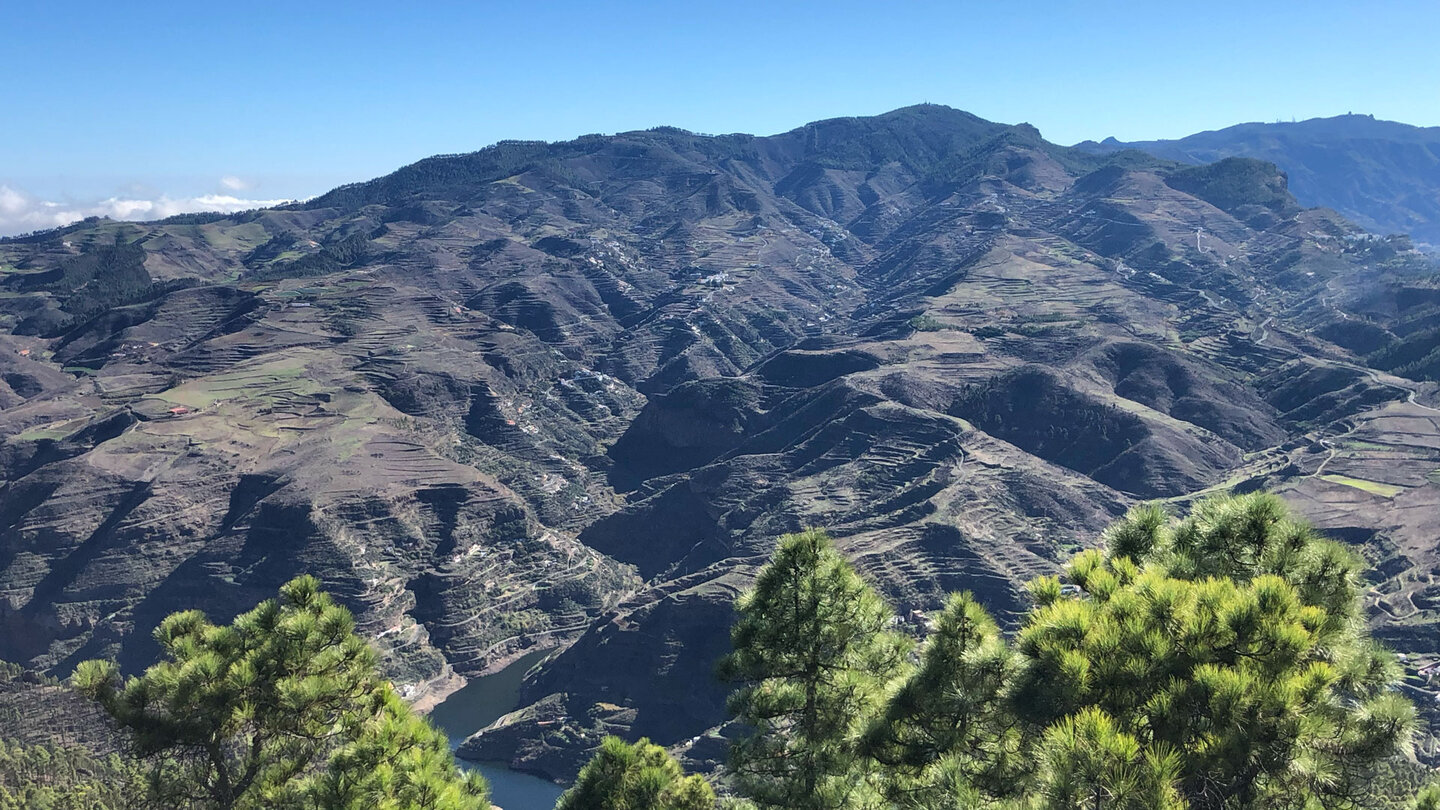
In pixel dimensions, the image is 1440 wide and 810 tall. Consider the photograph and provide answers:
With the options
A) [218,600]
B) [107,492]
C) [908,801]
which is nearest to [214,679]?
[908,801]

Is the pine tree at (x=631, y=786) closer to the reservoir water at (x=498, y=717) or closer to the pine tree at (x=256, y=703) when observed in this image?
the pine tree at (x=256, y=703)

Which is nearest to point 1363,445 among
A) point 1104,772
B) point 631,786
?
point 631,786

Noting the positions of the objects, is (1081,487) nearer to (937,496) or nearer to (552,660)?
(937,496)

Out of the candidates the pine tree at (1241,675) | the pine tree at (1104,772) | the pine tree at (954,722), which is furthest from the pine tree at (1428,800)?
the pine tree at (954,722)

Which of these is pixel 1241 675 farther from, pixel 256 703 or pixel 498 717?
pixel 498 717

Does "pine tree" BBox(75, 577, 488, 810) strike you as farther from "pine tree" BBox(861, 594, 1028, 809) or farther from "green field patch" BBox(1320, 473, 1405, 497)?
"green field patch" BBox(1320, 473, 1405, 497)
